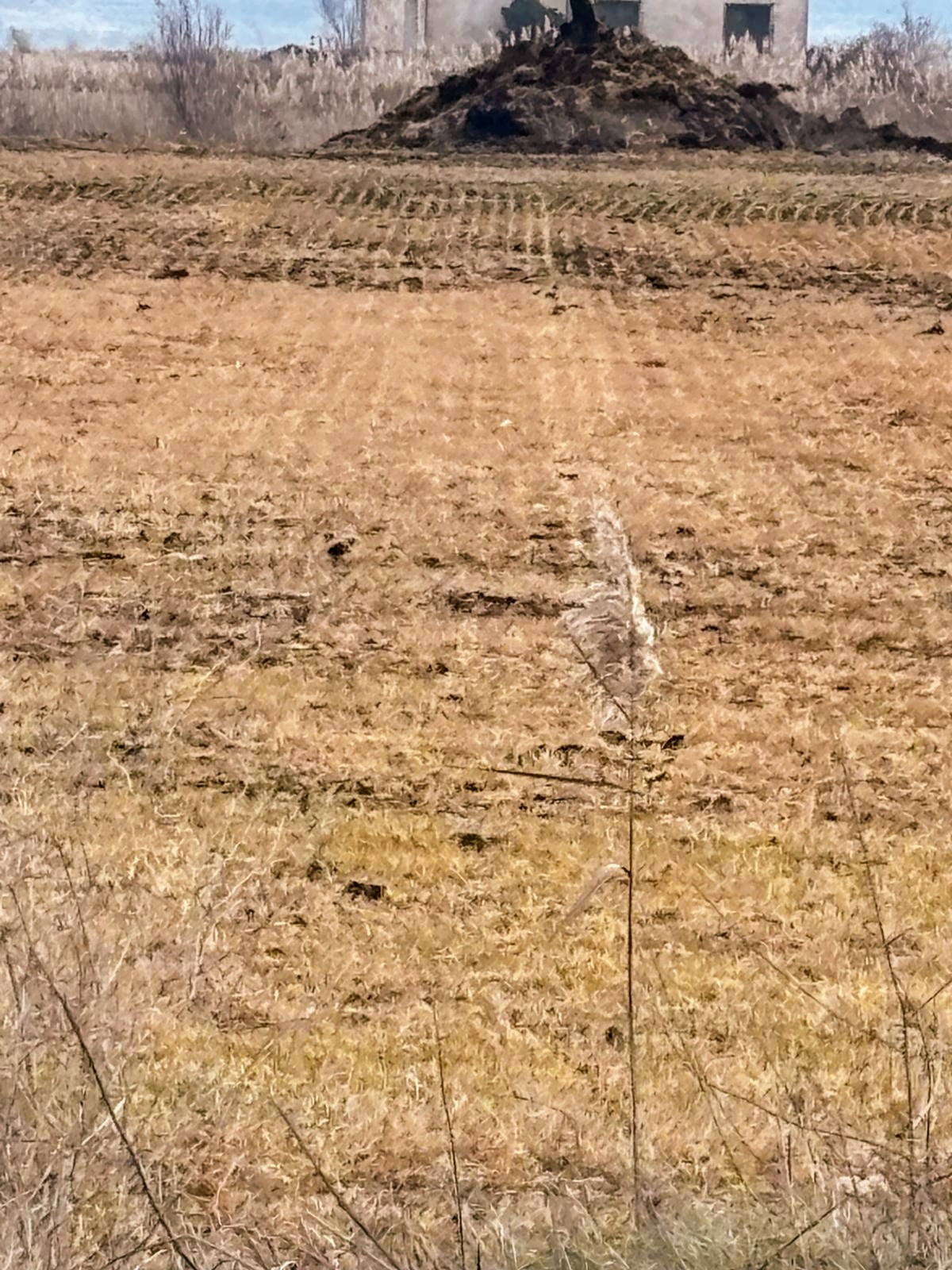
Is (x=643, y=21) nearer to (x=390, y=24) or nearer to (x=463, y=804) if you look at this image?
(x=390, y=24)

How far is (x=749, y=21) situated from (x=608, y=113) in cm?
2469

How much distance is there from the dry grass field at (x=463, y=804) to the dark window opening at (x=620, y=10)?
3769cm

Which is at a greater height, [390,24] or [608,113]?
[390,24]

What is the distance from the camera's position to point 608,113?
27.6m

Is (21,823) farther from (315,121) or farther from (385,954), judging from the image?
(315,121)

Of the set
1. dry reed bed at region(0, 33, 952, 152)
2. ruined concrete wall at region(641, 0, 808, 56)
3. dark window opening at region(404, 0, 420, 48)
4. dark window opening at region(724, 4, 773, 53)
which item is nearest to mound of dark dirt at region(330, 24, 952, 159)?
dry reed bed at region(0, 33, 952, 152)

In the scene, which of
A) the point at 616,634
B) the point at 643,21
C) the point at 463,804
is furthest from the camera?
the point at 643,21

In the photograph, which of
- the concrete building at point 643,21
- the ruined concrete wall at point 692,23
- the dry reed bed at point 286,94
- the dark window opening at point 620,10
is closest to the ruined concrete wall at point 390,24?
the concrete building at point 643,21

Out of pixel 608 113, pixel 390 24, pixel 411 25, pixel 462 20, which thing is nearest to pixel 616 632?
pixel 608 113

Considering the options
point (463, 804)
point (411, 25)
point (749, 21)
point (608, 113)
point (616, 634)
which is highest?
point (749, 21)

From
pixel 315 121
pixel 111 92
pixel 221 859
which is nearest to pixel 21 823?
pixel 221 859

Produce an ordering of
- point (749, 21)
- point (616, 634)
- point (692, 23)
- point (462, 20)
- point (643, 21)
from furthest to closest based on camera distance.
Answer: point (749, 21) < point (692, 23) < point (462, 20) < point (643, 21) < point (616, 634)

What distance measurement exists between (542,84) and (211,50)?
950 centimetres

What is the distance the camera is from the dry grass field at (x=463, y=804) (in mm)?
2861
